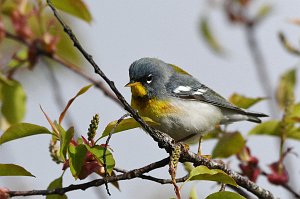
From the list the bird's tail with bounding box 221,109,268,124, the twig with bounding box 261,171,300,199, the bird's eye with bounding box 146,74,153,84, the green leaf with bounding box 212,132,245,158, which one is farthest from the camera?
the bird's tail with bounding box 221,109,268,124

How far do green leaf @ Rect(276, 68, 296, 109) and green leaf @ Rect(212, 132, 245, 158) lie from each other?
655 mm

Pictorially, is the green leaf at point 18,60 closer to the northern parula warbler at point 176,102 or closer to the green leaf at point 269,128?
the northern parula warbler at point 176,102

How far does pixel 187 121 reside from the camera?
416 centimetres

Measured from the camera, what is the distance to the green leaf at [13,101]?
360 cm

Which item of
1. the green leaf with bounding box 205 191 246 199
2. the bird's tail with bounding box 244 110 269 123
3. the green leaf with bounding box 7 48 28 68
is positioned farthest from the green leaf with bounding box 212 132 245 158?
the bird's tail with bounding box 244 110 269 123

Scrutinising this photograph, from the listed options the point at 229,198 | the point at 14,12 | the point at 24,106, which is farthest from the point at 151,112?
the point at 229,198

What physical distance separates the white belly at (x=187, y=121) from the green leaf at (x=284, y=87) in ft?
1.70

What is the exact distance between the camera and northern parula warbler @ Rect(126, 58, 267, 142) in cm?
406

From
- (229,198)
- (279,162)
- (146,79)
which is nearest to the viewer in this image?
(229,198)

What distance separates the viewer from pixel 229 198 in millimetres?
2285

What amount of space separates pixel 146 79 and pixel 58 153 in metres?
1.79

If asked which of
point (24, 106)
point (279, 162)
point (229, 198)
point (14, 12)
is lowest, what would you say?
point (279, 162)

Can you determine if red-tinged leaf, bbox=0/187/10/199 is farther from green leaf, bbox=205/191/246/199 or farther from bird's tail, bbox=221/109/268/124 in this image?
bird's tail, bbox=221/109/268/124

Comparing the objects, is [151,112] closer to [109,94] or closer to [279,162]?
[109,94]
